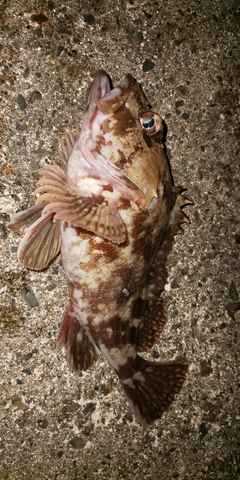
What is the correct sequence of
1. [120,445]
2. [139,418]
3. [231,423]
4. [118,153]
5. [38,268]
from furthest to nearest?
[231,423]
[120,445]
[139,418]
[38,268]
[118,153]

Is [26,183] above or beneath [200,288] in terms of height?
above

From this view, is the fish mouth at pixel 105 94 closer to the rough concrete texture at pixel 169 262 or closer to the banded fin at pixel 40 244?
the rough concrete texture at pixel 169 262

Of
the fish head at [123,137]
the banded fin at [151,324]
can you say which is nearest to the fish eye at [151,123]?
the fish head at [123,137]

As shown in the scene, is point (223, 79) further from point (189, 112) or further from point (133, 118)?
point (133, 118)

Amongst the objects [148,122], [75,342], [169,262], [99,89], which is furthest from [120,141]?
[75,342]

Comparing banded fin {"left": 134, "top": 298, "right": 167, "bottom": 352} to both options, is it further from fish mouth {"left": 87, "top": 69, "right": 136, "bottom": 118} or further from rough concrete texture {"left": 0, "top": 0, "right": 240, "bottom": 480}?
fish mouth {"left": 87, "top": 69, "right": 136, "bottom": 118}

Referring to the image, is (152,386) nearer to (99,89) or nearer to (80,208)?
(80,208)

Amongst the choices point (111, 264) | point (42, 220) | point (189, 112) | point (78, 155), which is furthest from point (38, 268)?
point (189, 112)
